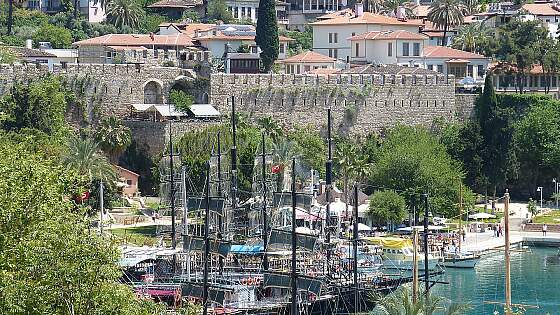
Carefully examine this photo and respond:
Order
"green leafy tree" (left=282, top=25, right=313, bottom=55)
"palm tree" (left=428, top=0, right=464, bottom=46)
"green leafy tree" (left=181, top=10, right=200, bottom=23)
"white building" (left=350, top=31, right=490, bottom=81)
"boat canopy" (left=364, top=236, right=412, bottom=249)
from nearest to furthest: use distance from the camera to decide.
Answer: "boat canopy" (left=364, top=236, right=412, bottom=249) < "white building" (left=350, top=31, right=490, bottom=81) < "palm tree" (left=428, top=0, right=464, bottom=46) < "green leafy tree" (left=282, top=25, right=313, bottom=55) < "green leafy tree" (left=181, top=10, right=200, bottom=23)

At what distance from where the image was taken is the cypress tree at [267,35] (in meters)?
87.1

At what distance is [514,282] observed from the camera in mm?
63406

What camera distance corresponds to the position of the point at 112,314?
38.6 meters

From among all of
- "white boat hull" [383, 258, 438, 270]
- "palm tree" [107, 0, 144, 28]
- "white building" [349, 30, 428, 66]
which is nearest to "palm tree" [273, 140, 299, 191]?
"white boat hull" [383, 258, 438, 270]

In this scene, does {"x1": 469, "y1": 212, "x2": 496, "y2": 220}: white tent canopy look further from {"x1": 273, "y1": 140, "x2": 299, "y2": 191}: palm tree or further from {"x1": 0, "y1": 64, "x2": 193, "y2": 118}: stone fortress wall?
{"x1": 0, "y1": 64, "x2": 193, "y2": 118}: stone fortress wall

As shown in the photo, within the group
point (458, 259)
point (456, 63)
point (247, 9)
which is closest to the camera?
point (458, 259)

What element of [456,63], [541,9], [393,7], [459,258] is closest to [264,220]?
[459,258]

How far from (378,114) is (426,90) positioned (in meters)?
2.76

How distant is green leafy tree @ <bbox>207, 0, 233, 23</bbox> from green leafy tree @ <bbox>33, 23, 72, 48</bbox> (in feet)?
39.8

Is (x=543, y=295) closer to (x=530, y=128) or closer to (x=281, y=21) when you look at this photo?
(x=530, y=128)

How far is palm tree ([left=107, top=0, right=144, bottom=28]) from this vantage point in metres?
107

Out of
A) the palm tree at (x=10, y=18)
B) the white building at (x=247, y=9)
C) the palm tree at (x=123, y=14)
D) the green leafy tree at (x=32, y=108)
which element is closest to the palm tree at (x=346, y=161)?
the green leafy tree at (x=32, y=108)

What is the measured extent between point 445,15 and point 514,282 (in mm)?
39002

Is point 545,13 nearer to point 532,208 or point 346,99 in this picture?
point 346,99
